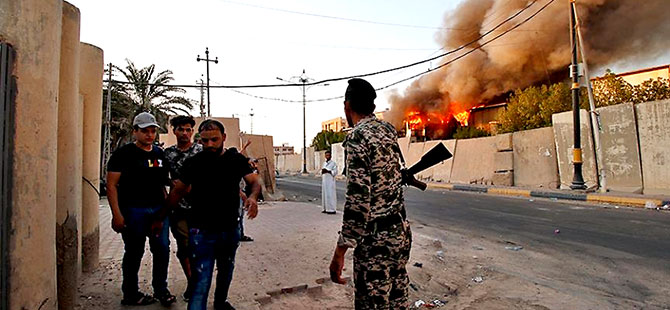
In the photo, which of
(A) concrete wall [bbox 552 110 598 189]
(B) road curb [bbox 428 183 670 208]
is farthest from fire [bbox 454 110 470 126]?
(A) concrete wall [bbox 552 110 598 189]

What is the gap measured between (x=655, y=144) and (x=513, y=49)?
14.0 m

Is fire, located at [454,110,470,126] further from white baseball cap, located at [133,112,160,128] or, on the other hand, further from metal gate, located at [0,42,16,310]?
metal gate, located at [0,42,16,310]

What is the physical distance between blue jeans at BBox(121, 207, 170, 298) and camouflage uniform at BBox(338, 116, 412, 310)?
197 centimetres

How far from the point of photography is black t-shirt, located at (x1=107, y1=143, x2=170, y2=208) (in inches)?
127

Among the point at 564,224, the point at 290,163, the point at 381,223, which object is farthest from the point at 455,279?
the point at 290,163

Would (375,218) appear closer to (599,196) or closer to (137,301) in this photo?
(137,301)

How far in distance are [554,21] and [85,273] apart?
24.9 metres

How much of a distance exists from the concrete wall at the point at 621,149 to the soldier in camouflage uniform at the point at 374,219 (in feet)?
42.3

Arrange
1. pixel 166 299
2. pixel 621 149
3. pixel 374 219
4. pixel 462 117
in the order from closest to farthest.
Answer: pixel 374 219 < pixel 166 299 < pixel 621 149 < pixel 462 117

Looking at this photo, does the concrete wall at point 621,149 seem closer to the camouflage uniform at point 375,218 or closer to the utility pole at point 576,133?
the utility pole at point 576,133

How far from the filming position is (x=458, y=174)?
1959 centimetres

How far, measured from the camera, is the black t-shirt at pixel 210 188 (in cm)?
279

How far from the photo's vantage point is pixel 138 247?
3322 mm

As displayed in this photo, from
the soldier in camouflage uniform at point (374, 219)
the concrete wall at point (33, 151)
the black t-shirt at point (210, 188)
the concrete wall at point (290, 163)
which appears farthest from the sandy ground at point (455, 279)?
the concrete wall at point (290, 163)
